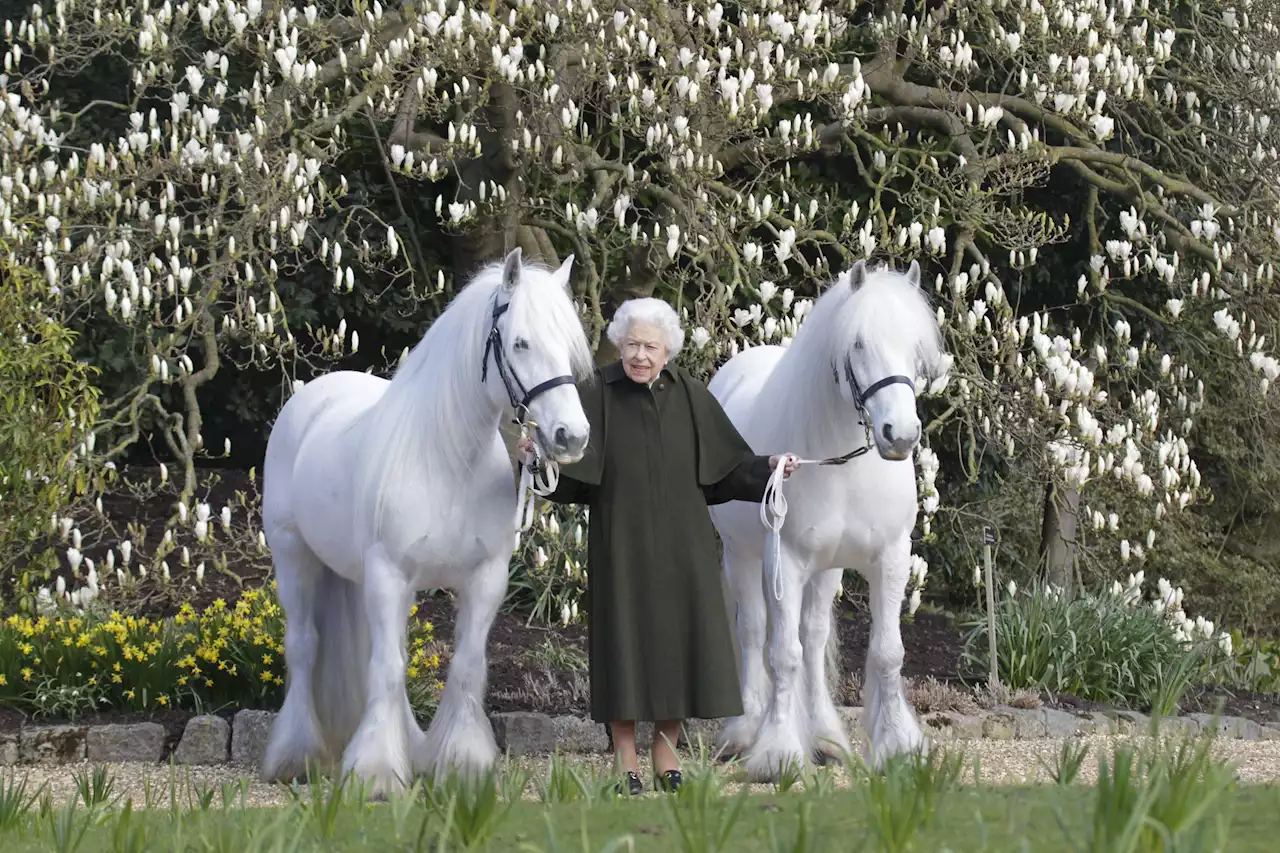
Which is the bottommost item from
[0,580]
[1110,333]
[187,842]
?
[187,842]

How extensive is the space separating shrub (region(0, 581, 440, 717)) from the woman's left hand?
219 cm

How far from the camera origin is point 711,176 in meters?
8.38

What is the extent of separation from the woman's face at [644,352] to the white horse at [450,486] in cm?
24

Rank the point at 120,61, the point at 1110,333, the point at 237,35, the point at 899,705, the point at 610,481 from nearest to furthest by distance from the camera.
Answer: the point at 610,481
the point at 899,705
the point at 237,35
the point at 1110,333
the point at 120,61

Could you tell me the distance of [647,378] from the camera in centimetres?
512

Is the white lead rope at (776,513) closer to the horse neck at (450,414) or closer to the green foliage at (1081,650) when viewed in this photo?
the horse neck at (450,414)

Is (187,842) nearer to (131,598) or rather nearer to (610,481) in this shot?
(610,481)

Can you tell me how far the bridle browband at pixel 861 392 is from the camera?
4.90m

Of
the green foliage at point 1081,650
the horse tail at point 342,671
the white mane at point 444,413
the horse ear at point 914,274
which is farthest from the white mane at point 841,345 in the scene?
the green foliage at point 1081,650

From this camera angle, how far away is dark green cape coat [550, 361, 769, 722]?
196 inches

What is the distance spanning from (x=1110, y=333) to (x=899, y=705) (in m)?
5.15

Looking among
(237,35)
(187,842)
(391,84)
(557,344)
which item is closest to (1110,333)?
(391,84)

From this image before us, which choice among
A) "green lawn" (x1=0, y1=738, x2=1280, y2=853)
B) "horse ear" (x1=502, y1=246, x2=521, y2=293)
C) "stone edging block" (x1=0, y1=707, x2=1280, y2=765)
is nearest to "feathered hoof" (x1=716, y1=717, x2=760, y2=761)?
"stone edging block" (x1=0, y1=707, x2=1280, y2=765)

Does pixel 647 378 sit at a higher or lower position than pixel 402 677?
higher
